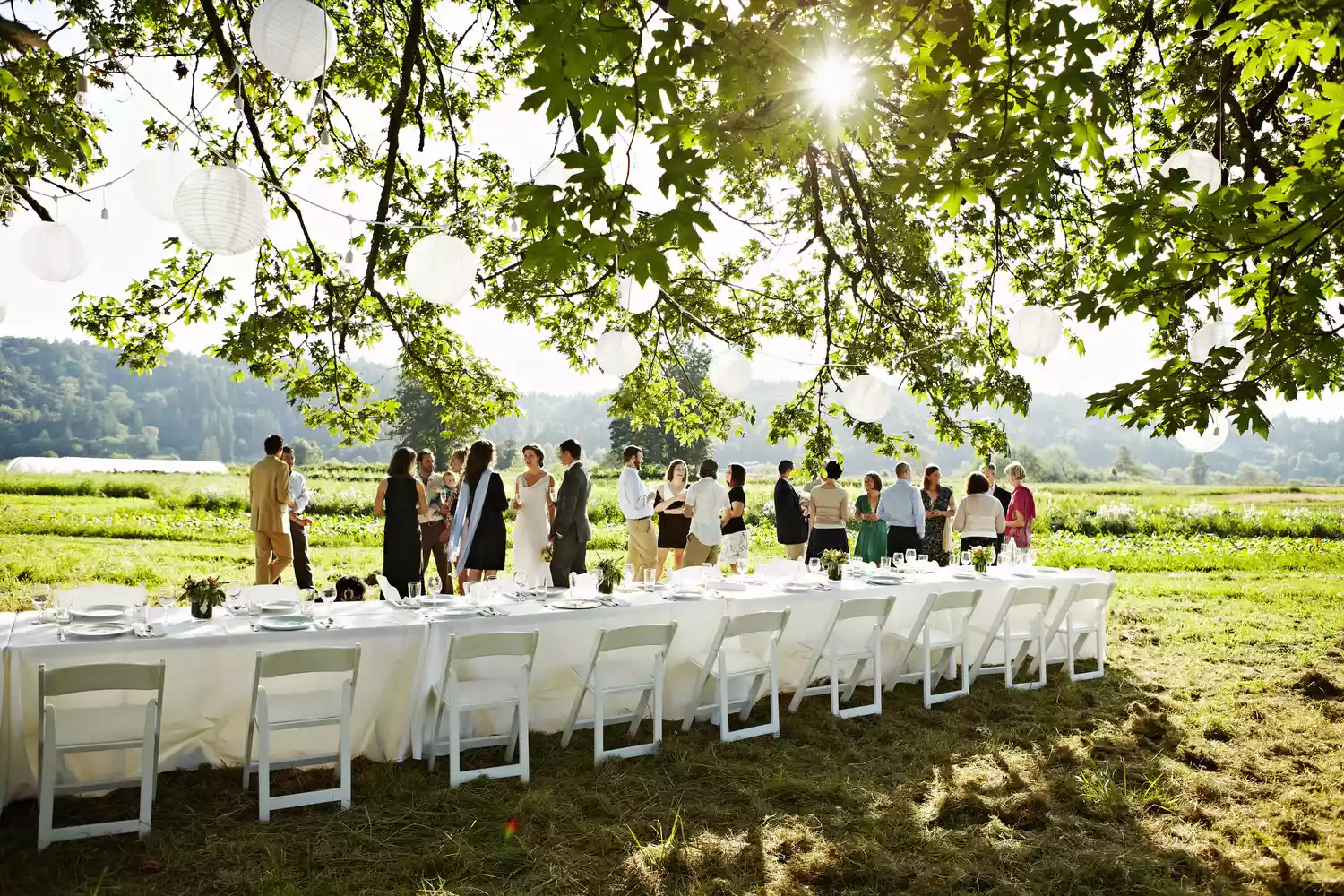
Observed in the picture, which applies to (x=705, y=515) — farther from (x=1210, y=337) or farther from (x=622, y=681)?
(x=1210, y=337)

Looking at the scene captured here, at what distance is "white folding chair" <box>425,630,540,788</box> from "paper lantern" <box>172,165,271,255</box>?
6.56 ft

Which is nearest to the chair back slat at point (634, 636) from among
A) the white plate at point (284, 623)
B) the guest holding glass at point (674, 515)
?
the white plate at point (284, 623)

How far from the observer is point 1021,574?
641 cm

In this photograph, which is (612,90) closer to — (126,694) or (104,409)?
(126,694)

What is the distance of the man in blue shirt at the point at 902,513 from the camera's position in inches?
306

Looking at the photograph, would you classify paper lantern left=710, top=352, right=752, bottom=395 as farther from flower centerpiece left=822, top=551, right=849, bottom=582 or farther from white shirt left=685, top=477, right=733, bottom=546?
white shirt left=685, top=477, right=733, bottom=546

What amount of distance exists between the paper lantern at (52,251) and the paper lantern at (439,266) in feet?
6.66

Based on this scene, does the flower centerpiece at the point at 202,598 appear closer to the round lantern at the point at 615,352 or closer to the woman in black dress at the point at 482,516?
the woman in black dress at the point at 482,516

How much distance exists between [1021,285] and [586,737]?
221 inches

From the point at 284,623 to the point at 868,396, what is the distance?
4.24 m

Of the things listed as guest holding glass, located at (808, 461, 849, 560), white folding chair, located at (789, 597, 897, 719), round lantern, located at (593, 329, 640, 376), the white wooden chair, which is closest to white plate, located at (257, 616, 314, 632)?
round lantern, located at (593, 329, 640, 376)

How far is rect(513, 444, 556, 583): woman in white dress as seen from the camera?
6938mm

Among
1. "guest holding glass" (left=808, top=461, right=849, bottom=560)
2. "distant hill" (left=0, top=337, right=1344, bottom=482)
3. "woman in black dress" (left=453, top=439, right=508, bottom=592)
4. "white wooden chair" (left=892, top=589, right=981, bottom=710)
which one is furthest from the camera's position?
"distant hill" (left=0, top=337, right=1344, bottom=482)

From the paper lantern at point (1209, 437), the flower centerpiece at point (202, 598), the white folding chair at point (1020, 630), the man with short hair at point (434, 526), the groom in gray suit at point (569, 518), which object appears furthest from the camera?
the man with short hair at point (434, 526)
